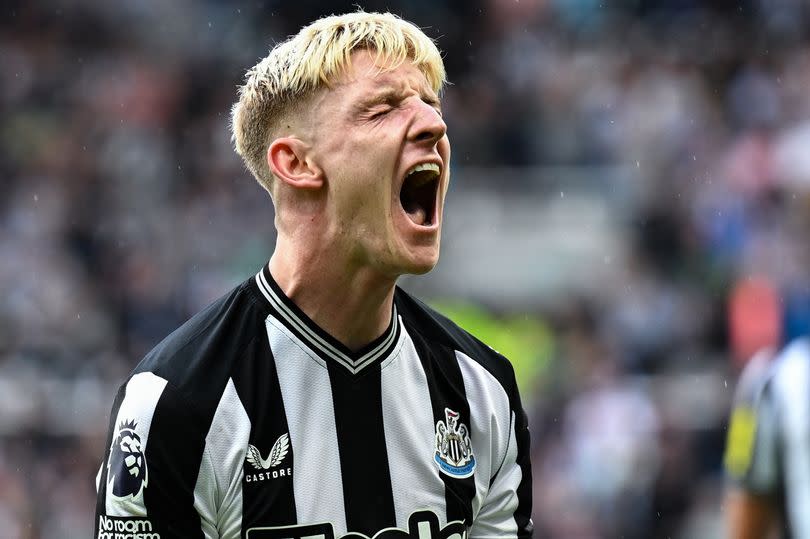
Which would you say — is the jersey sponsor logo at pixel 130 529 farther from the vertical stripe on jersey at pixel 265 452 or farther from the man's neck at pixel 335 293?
the man's neck at pixel 335 293

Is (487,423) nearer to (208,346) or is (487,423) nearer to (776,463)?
(208,346)

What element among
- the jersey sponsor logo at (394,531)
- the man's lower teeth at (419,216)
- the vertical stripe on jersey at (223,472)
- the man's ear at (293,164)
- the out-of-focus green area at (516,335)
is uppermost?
the out-of-focus green area at (516,335)

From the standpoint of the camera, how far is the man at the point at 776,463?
13.3 ft

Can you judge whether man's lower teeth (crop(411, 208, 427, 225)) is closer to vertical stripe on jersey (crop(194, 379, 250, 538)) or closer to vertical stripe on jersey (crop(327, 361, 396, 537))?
vertical stripe on jersey (crop(327, 361, 396, 537))

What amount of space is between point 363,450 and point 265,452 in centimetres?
23

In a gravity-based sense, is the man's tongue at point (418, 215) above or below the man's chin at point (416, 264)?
above

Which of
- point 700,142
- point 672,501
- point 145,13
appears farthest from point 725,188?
point 145,13

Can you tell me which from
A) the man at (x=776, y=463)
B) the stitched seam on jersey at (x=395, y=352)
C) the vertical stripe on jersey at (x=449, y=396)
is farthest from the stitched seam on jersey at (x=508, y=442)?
the man at (x=776, y=463)

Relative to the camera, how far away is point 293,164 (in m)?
2.79

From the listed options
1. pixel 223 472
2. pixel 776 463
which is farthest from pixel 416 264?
pixel 776 463

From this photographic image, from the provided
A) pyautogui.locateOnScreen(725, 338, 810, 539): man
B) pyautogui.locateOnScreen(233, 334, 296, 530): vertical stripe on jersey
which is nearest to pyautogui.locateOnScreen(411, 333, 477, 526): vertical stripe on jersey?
pyautogui.locateOnScreen(233, 334, 296, 530): vertical stripe on jersey

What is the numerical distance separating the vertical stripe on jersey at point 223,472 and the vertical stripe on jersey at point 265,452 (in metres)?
0.01

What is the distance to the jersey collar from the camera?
2.82 meters

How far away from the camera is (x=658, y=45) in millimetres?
11117
